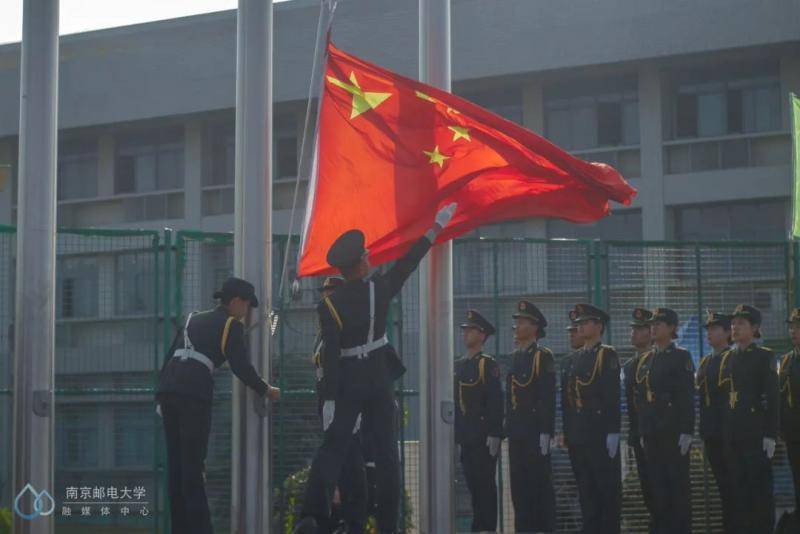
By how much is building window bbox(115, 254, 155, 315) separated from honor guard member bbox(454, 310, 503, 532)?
279 cm

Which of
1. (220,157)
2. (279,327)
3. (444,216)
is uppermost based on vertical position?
(220,157)

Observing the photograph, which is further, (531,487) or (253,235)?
(531,487)

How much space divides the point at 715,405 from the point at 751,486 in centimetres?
77

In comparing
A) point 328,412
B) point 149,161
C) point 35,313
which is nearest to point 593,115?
point 149,161

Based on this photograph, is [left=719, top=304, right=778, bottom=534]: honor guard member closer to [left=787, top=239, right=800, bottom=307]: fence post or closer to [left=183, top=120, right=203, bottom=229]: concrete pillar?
[left=787, top=239, right=800, bottom=307]: fence post

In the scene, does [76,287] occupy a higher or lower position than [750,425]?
higher

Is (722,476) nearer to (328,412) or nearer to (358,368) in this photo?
(358,368)

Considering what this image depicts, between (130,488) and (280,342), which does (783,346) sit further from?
(130,488)

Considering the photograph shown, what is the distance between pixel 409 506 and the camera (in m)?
12.5

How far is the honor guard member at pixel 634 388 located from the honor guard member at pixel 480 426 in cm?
118

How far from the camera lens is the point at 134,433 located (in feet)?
40.1

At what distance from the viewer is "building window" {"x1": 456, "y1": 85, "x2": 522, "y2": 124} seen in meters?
31.1

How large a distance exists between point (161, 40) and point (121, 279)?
73.3ft

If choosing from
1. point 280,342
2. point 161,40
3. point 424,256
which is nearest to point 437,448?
point 424,256
